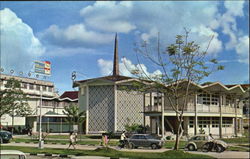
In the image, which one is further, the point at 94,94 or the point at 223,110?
the point at 94,94

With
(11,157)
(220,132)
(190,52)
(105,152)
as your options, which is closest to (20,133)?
(220,132)

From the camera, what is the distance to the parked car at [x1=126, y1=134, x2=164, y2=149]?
91.4 ft

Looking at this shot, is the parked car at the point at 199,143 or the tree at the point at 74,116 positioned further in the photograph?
the tree at the point at 74,116

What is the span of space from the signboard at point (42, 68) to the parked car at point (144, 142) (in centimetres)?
1024

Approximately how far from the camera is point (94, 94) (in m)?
48.0

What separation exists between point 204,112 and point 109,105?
13.3 m

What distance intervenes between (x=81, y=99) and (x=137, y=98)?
8.89 m

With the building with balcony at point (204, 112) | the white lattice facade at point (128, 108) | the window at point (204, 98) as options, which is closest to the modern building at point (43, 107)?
the white lattice facade at point (128, 108)

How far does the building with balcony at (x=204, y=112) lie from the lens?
1582 inches

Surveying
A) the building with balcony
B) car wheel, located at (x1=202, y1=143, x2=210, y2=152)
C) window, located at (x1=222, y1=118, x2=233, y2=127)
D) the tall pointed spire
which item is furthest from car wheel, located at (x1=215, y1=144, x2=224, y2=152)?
the tall pointed spire

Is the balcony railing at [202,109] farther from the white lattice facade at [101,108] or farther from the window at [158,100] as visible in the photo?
the white lattice facade at [101,108]

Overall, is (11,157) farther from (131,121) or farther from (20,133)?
(20,133)

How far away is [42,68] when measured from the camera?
3069 cm

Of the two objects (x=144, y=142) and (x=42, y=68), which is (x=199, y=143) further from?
(x=42, y=68)
